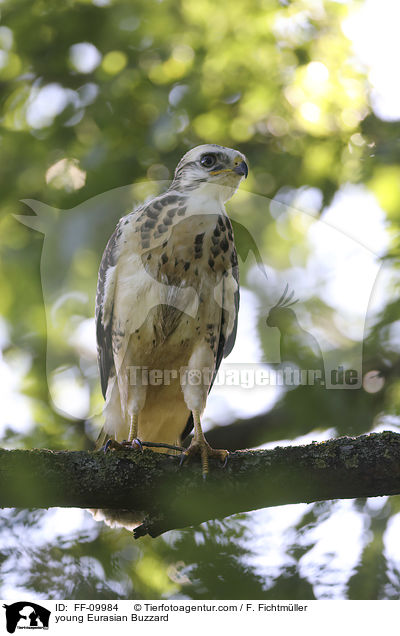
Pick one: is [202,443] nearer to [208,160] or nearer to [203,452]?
[203,452]

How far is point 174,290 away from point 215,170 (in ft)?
2.51

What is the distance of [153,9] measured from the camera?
404 cm

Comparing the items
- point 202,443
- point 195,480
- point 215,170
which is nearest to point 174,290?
point 215,170

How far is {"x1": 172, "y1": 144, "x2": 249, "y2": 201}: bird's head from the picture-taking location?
3.55 m

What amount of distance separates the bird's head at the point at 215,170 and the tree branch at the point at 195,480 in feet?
5.29

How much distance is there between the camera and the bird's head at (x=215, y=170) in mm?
3553

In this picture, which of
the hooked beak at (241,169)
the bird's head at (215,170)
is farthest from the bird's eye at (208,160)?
the hooked beak at (241,169)

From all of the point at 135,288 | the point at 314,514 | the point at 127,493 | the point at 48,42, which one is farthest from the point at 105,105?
the point at 314,514

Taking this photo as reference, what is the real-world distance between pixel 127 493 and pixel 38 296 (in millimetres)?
1407

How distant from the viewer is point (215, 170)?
3604 millimetres

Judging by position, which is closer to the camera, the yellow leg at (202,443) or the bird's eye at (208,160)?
the yellow leg at (202,443)

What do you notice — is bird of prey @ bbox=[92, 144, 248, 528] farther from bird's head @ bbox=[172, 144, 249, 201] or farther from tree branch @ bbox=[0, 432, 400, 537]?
tree branch @ bbox=[0, 432, 400, 537]
